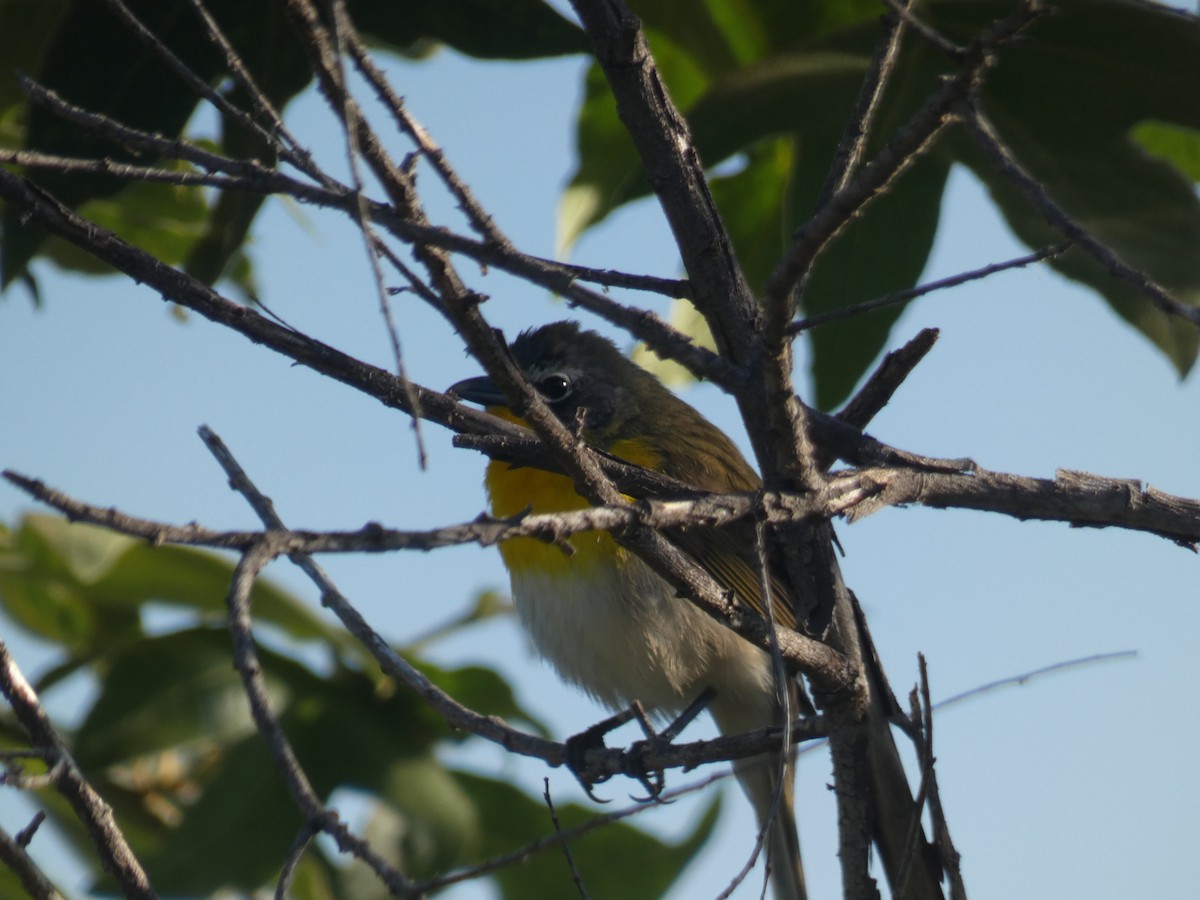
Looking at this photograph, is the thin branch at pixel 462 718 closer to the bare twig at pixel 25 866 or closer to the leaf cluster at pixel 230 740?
the bare twig at pixel 25 866

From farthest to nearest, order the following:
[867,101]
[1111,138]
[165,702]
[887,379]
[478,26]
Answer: [165,702] < [1111,138] < [478,26] < [887,379] < [867,101]

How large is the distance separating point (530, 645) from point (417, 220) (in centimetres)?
334

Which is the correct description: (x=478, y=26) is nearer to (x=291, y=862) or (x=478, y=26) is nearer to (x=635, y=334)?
(x=635, y=334)

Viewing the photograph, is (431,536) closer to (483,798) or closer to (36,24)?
(36,24)

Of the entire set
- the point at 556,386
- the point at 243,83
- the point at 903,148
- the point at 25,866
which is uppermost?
the point at 556,386

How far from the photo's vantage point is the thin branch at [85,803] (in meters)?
2.19

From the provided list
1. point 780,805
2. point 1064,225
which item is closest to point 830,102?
point 1064,225

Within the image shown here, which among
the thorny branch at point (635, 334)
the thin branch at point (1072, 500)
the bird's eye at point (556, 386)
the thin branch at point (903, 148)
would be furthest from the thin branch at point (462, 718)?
the bird's eye at point (556, 386)

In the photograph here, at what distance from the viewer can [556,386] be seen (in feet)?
17.7

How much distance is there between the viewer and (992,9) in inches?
165

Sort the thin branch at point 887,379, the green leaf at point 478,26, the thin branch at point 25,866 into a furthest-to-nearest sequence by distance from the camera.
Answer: the green leaf at point 478,26 → the thin branch at point 887,379 → the thin branch at point 25,866

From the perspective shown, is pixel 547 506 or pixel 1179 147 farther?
pixel 1179 147

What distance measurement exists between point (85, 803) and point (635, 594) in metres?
2.51

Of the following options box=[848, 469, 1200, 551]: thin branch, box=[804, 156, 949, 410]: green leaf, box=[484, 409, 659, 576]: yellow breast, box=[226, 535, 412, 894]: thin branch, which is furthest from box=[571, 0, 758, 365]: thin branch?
box=[484, 409, 659, 576]: yellow breast
